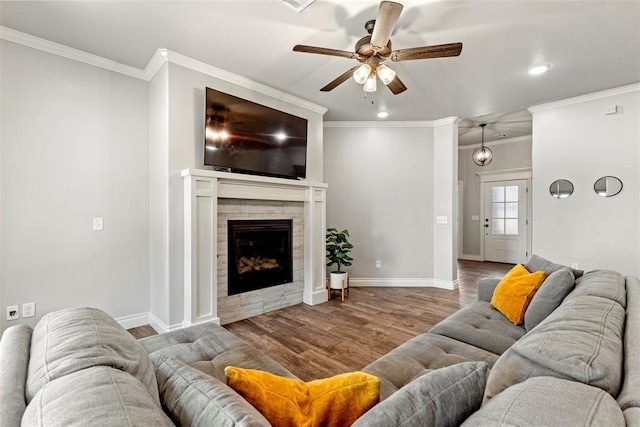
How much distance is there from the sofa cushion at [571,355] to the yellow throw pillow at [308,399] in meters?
0.39

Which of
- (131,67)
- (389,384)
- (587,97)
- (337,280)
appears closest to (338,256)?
(337,280)

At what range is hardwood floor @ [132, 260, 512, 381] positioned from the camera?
2307mm

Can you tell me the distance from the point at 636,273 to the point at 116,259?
222 inches

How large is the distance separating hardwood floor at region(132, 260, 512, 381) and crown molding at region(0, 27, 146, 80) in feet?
8.38

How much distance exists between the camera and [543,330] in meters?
1.08

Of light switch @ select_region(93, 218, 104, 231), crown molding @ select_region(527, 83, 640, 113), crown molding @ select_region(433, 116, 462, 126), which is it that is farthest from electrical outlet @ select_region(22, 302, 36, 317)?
crown molding @ select_region(527, 83, 640, 113)

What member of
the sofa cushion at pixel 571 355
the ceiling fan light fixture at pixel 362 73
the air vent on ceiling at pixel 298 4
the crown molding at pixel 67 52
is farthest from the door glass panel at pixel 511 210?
the crown molding at pixel 67 52

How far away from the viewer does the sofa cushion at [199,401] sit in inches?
24.6

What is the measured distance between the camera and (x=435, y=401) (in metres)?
0.74

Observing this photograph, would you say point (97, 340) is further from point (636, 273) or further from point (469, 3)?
point (636, 273)

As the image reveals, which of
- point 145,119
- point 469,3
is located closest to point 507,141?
point 469,3

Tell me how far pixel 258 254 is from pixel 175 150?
142 centimetres

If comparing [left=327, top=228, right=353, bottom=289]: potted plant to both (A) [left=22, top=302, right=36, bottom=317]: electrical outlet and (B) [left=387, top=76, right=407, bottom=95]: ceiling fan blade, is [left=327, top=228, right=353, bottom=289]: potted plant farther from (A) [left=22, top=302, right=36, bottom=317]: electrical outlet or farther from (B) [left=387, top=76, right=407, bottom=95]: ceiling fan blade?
(A) [left=22, top=302, right=36, bottom=317]: electrical outlet

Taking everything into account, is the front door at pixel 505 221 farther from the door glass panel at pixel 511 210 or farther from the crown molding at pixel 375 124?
the crown molding at pixel 375 124
